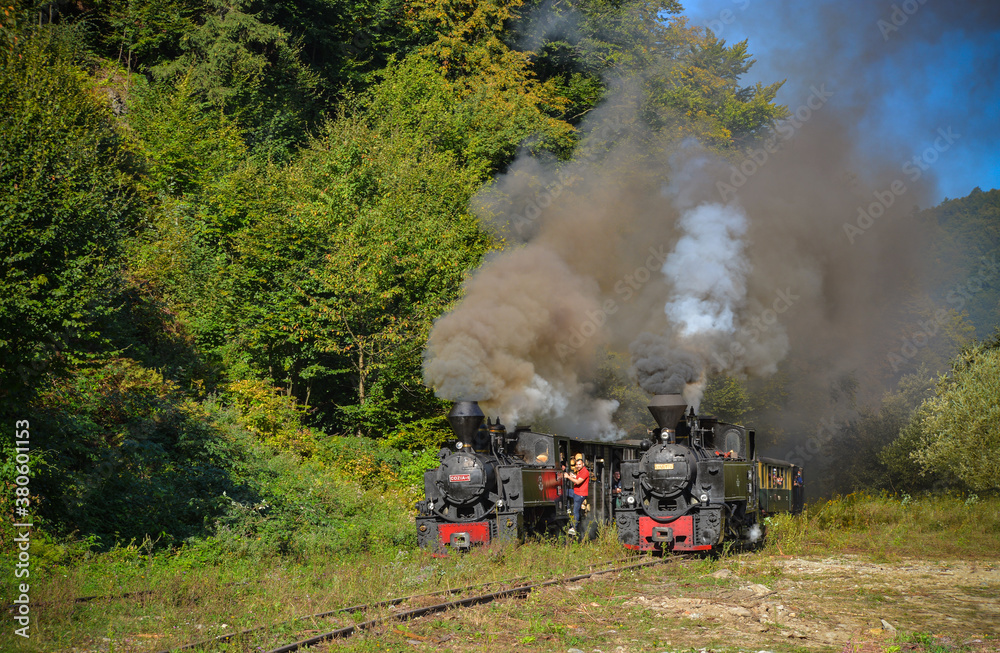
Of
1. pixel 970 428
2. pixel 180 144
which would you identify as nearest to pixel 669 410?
pixel 970 428

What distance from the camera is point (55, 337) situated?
37.8ft

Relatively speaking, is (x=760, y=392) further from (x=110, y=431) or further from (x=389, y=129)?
(x=110, y=431)

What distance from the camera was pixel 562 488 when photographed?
16578 millimetres

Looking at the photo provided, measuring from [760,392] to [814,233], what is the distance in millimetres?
16022

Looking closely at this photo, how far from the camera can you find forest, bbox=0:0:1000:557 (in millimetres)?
12164

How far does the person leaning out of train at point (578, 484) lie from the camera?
16.6m

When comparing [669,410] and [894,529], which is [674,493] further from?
[894,529]

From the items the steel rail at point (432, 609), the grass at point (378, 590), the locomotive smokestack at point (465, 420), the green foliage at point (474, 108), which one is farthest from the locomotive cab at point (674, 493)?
the green foliage at point (474, 108)

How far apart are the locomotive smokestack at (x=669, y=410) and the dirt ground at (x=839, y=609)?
10.1ft

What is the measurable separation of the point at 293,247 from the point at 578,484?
10666mm

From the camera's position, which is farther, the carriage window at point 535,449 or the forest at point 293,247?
the carriage window at point 535,449

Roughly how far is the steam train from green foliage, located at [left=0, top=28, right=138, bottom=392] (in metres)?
6.42

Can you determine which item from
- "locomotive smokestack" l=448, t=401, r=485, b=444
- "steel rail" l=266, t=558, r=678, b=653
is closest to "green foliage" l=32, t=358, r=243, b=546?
"locomotive smokestack" l=448, t=401, r=485, b=444

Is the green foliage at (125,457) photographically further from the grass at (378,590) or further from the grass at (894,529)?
the grass at (894,529)
